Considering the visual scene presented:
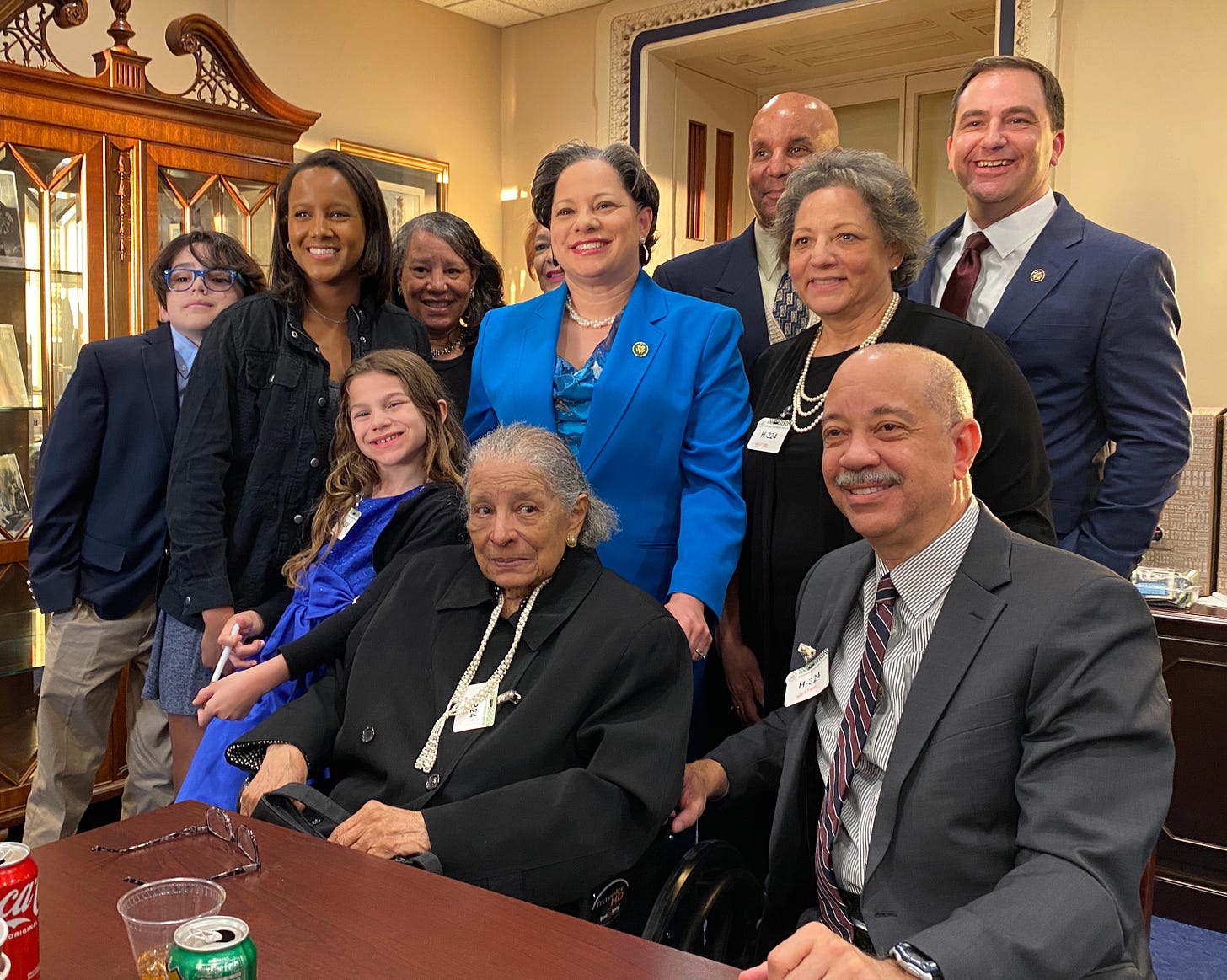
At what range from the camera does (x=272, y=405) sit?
8.73 feet

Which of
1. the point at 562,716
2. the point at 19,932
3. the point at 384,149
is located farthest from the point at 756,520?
the point at 384,149

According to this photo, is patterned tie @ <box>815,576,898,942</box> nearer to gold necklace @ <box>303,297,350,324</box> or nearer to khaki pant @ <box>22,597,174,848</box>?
gold necklace @ <box>303,297,350,324</box>

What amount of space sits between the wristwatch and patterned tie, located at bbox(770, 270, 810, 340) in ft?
5.75

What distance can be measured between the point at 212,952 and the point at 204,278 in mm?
2483

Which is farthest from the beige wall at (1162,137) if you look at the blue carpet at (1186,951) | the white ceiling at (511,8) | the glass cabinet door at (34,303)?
the glass cabinet door at (34,303)

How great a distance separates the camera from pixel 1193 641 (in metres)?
3.19

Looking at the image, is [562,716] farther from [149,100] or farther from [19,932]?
[149,100]

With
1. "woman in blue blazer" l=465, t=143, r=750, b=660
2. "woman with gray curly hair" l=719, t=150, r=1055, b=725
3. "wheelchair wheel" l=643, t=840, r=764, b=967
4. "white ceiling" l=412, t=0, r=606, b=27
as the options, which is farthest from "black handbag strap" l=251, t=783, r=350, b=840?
"white ceiling" l=412, t=0, r=606, b=27

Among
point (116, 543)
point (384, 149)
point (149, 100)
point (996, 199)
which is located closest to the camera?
point (996, 199)

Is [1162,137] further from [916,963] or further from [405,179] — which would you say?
[916,963]

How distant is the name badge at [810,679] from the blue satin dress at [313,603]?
111 cm

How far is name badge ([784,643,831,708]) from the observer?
1715mm

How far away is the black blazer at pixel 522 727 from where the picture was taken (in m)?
1.75

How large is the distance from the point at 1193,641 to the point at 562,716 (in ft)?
7.17
